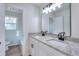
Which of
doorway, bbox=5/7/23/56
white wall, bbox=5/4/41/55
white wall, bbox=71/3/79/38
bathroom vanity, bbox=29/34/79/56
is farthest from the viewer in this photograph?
doorway, bbox=5/7/23/56

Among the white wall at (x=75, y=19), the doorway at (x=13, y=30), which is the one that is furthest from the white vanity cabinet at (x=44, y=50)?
the doorway at (x=13, y=30)

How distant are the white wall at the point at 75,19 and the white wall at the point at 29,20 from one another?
1822mm

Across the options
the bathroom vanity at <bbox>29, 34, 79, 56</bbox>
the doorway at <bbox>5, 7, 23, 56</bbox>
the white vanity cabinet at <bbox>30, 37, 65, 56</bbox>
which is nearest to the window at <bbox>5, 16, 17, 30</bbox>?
the doorway at <bbox>5, 7, 23, 56</bbox>

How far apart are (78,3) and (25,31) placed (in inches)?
81.7

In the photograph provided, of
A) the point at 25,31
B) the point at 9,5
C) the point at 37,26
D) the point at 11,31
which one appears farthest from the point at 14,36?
the point at 9,5

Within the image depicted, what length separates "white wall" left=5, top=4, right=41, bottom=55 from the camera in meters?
3.08

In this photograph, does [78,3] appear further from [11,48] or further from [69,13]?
[11,48]

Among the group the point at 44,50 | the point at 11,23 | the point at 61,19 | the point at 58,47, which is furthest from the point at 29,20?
the point at 58,47

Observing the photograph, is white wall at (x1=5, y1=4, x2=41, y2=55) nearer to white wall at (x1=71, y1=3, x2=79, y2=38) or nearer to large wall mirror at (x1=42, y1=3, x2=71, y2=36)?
large wall mirror at (x1=42, y1=3, x2=71, y2=36)

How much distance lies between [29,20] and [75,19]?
1908 mm

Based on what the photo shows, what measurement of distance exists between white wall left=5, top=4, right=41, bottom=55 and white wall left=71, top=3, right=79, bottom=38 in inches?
71.7

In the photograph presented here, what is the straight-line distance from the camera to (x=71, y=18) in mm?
1775

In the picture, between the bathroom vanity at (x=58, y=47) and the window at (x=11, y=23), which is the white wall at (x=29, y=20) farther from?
the bathroom vanity at (x=58, y=47)

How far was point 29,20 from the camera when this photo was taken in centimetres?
319
